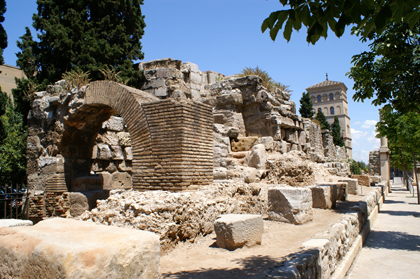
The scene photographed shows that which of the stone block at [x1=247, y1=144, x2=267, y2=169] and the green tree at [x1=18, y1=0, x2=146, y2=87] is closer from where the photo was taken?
the stone block at [x1=247, y1=144, x2=267, y2=169]

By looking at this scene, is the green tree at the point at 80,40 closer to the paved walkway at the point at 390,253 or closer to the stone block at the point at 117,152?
the stone block at the point at 117,152

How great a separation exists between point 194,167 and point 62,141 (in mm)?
4919

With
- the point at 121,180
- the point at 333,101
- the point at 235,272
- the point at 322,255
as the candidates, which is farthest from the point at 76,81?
the point at 333,101

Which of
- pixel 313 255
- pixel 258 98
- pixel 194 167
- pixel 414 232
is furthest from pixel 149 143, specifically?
pixel 414 232

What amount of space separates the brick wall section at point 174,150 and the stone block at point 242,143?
12.2 feet

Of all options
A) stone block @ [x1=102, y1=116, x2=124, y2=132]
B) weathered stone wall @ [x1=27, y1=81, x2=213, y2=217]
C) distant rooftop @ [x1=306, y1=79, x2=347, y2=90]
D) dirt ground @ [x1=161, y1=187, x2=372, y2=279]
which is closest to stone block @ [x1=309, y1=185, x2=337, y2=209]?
dirt ground @ [x1=161, y1=187, x2=372, y2=279]

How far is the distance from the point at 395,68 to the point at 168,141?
441 centimetres

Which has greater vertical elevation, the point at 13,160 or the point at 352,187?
the point at 13,160

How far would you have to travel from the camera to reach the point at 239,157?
9203mm

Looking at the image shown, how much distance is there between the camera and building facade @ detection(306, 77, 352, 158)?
6047cm

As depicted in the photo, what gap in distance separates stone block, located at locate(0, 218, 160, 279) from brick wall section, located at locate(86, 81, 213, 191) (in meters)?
3.32

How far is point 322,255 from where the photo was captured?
145 inches

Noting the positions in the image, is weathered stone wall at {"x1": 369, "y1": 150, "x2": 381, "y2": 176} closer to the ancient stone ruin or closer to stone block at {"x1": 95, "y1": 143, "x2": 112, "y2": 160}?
the ancient stone ruin

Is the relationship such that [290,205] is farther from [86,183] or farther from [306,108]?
[306,108]
